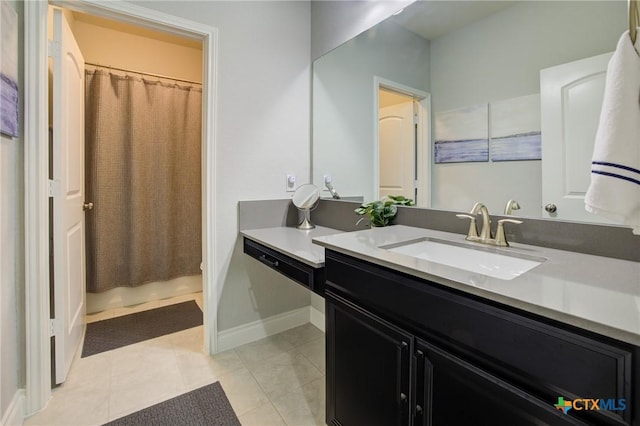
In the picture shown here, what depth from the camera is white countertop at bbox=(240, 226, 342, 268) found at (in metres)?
1.37

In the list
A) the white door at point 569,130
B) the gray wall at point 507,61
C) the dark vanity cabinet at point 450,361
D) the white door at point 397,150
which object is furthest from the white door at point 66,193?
the white door at point 569,130

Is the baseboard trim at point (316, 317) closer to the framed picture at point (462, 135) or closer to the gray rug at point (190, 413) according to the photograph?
the gray rug at point (190, 413)

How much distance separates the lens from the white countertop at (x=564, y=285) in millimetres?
567

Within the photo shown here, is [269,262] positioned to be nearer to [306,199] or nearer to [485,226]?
[306,199]

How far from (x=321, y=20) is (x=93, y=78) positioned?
6.06 ft

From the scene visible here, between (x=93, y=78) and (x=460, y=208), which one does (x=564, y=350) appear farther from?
(x=93, y=78)

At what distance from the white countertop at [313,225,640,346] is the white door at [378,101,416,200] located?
29.7 inches

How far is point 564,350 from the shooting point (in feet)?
1.96

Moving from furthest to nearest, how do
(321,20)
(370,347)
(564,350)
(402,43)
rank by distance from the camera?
1. (321,20)
2. (402,43)
3. (370,347)
4. (564,350)

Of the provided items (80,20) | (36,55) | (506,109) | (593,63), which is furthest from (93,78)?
(593,63)

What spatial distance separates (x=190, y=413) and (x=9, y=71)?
1679 millimetres

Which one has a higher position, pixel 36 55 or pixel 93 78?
pixel 93 78

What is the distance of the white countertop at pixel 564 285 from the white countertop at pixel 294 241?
0.84 ft

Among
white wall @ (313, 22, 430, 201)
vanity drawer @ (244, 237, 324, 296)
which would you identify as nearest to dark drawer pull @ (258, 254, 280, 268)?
vanity drawer @ (244, 237, 324, 296)
